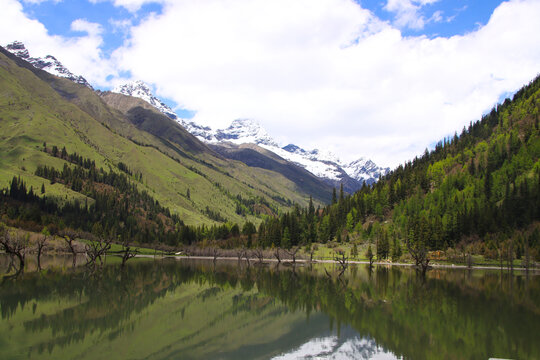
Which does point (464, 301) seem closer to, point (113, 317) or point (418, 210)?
point (113, 317)

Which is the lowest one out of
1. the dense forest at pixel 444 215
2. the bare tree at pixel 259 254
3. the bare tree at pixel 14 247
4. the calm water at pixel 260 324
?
the bare tree at pixel 259 254

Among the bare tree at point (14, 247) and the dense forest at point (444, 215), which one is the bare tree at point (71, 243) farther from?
the dense forest at point (444, 215)

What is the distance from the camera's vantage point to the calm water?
24891mm

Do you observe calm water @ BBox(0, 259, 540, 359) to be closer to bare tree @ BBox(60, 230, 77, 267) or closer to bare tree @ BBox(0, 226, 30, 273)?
bare tree @ BBox(0, 226, 30, 273)

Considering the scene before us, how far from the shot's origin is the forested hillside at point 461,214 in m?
134

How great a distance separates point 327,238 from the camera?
185 meters

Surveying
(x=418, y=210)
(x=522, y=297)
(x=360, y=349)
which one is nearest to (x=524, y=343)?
(x=360, y=349)

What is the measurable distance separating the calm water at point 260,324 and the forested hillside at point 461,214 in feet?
221

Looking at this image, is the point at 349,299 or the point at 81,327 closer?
the point at 81,327

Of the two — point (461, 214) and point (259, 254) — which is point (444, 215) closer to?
point (461, 214)

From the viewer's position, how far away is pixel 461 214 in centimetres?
14512

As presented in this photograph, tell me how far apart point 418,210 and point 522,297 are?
129546 mm

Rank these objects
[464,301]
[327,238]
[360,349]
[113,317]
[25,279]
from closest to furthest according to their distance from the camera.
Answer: [360,349], [113,317], [464,301], [25,279], [327,238]

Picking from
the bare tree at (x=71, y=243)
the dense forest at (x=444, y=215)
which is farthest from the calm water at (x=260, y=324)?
the dense forest at (x=444, y=215)
